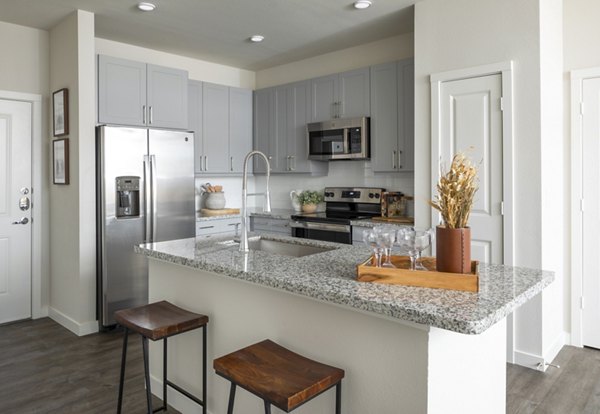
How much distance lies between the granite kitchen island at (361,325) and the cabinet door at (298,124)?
8.99 ft

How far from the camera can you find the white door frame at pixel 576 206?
3320mm

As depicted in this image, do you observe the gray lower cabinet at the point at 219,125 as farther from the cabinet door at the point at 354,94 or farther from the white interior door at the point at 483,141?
the white interior door at the point at 483,141

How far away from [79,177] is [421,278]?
318cm

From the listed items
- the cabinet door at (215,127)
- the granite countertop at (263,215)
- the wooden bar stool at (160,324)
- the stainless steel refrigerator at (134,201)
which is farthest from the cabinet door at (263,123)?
the wooden bar stool at (160,324)

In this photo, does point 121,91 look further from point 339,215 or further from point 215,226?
point 339,215

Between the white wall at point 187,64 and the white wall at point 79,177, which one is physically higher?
the white wall at point 187,64

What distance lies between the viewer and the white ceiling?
140 inches

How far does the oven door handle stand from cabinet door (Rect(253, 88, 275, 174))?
1062 mm

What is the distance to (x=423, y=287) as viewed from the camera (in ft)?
5.07

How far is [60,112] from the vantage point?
3.96m

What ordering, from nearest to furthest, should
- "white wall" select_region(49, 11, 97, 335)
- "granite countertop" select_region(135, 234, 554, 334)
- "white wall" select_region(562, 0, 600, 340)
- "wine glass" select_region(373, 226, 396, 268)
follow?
"granite countertop" select_region(135, 234, 554, 334)
"wine glass" select_region(373, 226, 396, 268)
"white wall" select_region(562, 0, 600, 340)
"white wall" select_region(49, 11, 97, 335)

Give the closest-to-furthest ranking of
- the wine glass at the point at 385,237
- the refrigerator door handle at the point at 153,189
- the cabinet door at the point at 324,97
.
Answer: the wine glass at the point at 385,237 < the refrigerator door handle at the point at 153,189 < the cabinet door at the point at 324,97

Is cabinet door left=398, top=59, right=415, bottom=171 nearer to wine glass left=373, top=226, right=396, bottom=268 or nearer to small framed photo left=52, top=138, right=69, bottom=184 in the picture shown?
wine glass left=373, top=226, right=396, bottom=268

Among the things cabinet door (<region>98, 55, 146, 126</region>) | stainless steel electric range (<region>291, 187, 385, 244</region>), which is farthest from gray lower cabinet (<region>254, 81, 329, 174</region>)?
cabinet door (<region>98, 55, 146, 126</region>)
